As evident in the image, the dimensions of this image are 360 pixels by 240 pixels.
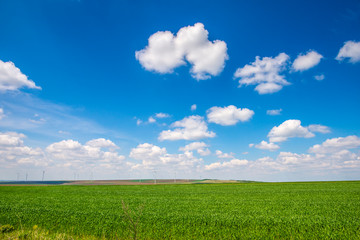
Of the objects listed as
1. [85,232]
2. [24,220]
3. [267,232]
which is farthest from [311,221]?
[24,220]

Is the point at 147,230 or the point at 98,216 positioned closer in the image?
the point at 147,230

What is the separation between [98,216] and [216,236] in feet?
27.3

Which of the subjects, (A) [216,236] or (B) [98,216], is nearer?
(A) [216,236]

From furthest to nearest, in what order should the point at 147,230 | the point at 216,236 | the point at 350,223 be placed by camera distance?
the point at 350,223
the point at 147,230
the point at 216,236

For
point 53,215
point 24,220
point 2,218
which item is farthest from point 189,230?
point 2,218

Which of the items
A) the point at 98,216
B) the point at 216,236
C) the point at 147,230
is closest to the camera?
A: the point at 216,236

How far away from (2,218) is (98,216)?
7.23 meters

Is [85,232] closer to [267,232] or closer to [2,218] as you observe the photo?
[2,218]

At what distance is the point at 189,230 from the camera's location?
37.2 ft

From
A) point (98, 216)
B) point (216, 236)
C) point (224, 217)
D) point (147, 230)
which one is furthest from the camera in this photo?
point (98, 216)

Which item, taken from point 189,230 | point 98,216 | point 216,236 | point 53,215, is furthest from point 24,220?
point 216,236

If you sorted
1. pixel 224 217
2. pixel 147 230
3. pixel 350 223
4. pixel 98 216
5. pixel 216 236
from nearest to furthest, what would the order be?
pixel 216 236 → pixel 147 230 → pixel 350 223 → pixel 224 217 → pixel 98 216

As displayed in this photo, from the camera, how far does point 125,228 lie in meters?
12.0

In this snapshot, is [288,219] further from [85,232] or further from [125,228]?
[85,232]
